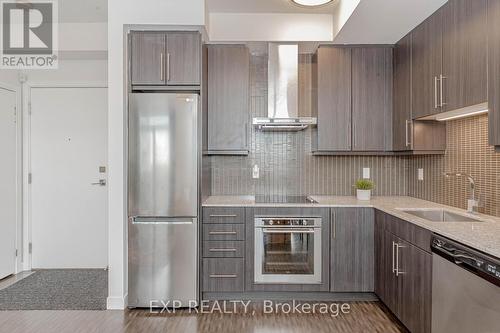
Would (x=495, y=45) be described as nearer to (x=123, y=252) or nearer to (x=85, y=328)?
(x=123, y=252)

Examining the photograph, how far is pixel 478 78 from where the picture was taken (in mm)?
2041

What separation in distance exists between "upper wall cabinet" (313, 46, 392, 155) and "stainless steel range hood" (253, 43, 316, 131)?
24 cm

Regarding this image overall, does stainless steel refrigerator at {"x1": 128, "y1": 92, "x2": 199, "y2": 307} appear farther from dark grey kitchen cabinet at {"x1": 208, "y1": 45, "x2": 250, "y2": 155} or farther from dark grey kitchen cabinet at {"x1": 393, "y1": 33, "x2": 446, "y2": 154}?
dark grey kitchen cabinet at {"x1": 393, "y1": 33, "x2": 446, "y2": 154}

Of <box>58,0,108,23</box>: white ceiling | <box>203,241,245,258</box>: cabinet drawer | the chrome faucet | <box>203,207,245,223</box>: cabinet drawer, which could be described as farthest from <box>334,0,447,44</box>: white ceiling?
<box>58,0,108,23</box>: white ceiling

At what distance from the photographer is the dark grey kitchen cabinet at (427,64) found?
2525mm

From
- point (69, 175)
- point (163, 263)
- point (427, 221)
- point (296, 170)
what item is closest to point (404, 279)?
point (427, 221)

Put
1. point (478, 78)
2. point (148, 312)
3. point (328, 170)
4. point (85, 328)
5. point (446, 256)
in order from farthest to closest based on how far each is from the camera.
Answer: point (328, 170) < point (148, 312) < point (85, 328) < point (478, 78) < point (446, 256)

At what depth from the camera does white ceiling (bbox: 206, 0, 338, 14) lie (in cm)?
326

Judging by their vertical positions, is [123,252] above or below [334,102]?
below

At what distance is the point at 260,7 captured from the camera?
3387mm

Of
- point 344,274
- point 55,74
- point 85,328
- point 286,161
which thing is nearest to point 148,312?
point 85,328

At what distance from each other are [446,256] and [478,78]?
1.08m

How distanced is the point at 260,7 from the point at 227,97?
3.16 feet

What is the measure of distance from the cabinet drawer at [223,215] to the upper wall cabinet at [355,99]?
42.5 inches
